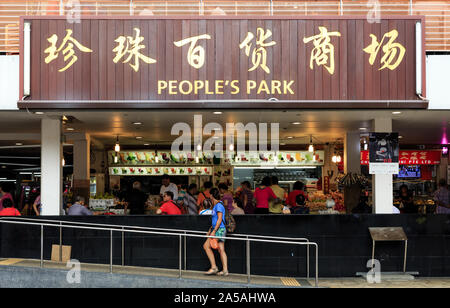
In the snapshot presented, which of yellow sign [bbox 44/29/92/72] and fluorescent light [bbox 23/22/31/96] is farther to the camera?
yellow sign [bbox 44/29/92/72]

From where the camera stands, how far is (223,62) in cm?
974

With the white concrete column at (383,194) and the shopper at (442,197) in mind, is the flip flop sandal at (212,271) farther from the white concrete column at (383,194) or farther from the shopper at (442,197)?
the shopper at (442,197)

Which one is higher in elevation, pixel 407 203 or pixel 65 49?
pixel 65 49

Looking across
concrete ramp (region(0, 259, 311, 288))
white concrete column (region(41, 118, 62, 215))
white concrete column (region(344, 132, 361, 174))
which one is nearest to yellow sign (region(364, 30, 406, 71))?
concrete ramp (region(0, 259, 311, 288))

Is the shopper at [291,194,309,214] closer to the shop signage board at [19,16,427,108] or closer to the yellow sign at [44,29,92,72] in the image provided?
the shop signage board at [19,16,427,108]

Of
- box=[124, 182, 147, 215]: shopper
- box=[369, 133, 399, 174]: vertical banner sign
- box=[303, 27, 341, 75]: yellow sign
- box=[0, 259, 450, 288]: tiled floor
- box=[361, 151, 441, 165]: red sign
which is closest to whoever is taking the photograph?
box=[0, 259, 450, 288]: tiled floor

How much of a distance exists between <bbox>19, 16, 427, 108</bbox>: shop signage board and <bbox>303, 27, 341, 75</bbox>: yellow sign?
0.8 inches

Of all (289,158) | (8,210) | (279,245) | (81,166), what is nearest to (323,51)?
(279,245)

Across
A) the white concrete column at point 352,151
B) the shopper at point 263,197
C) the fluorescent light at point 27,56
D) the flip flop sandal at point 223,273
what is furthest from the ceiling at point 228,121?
the flip flop sandal at point 223,273

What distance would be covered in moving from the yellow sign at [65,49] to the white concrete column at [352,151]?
8.87 metres

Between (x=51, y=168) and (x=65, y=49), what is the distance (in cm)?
271

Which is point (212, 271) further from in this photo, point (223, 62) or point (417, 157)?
point (417, 157)

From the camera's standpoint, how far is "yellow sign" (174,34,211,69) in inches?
383

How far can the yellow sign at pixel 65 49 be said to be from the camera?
9.69 meters
